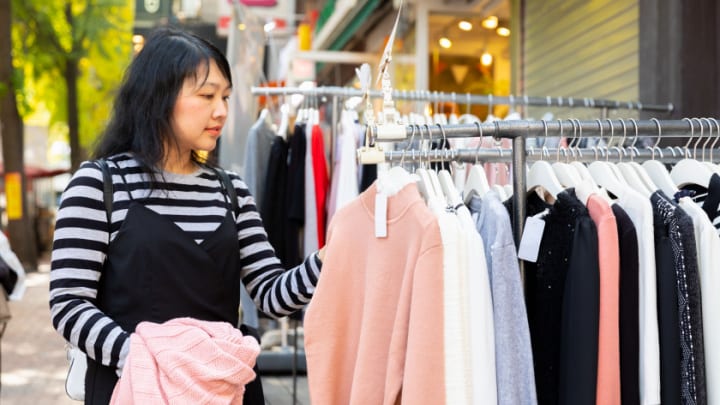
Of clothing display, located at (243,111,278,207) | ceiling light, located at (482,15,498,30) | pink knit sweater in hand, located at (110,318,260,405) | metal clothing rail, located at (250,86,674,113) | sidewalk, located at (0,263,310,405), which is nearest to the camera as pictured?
pink knit sweater in hand, located at (110,318,260,405)

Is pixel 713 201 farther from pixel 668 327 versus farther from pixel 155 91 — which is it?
pixel 155 91

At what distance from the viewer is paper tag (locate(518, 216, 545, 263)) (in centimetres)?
220

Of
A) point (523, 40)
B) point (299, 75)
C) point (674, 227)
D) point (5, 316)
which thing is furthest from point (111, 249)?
point (299, 75)

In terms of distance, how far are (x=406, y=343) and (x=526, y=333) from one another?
0.31 m

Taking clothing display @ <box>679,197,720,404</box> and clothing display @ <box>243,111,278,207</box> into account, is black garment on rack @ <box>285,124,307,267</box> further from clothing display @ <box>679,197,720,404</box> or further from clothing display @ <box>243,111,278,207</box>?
clothing display @ <box>679,197,720,404</box>

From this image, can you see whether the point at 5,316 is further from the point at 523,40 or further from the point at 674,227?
the point at 523,40

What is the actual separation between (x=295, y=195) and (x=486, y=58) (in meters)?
4.73

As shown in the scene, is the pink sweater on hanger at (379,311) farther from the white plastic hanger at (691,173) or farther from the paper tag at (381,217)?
the white plastic hanger at (691,173)

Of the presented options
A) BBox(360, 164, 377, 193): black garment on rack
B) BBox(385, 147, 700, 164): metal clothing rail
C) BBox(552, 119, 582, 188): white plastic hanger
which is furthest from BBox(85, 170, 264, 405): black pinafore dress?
BBox(360, 164, 377, 193): black garment on rack

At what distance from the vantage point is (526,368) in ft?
6.84

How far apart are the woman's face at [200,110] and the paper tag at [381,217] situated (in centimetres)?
55

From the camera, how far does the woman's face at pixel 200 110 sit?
237 centimetres

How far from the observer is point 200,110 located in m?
2.37

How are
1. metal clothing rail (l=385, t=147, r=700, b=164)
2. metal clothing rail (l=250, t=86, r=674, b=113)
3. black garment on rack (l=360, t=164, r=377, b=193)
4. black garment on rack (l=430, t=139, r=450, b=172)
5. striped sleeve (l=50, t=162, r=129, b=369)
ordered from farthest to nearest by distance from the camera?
1. metal clothing rail (l=250, t=86, r=674, b=113)
2. black garment on rack (l=360, t=164, r=377, b=193)
3. black garment on rack (l=430, t=139, r=450, b=172)
4. metal clothing rail (l=385, t=147, r=700, b=164)
5. striped sleeve (l=50, t=162, r=129, b=369)
